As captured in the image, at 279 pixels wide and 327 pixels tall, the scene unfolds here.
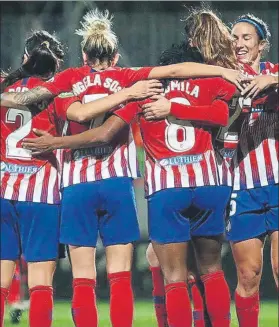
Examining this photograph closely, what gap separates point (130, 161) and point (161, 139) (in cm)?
22

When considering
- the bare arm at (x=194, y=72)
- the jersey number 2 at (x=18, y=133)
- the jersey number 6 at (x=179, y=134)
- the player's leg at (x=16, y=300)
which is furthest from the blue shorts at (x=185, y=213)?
the player's leg at (x=16, y=300)

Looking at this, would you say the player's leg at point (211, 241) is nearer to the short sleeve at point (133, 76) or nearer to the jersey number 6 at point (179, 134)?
the jersey number 6 at point (179, 134)

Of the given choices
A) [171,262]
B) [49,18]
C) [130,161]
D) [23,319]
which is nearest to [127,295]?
[171,262]

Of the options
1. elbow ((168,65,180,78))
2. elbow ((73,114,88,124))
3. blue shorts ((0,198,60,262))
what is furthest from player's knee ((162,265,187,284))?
elbow ((168,65,180,78))

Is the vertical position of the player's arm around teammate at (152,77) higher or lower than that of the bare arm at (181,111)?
higher

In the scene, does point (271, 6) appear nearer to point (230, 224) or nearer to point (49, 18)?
point (49, 18)

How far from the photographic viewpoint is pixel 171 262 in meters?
4.97

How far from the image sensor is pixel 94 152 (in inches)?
203

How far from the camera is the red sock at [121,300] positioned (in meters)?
4.95

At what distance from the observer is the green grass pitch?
702 cm

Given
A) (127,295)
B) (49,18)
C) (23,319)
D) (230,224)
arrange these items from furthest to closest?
1. (49,18)
2. (23,319)
3. (230,224)
4. (127,295)

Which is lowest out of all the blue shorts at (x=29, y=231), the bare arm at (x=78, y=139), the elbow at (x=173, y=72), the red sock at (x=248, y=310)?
the red sock at (x=248, y=310)

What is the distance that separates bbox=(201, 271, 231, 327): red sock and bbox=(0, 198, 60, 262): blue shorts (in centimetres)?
77

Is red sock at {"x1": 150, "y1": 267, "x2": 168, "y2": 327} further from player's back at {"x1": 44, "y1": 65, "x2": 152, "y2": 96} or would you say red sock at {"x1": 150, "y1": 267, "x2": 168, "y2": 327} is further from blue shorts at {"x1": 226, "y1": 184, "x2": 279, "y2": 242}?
player's back at {"x1": 44, "y1": 65, "x2": 152, "y2": 96}
